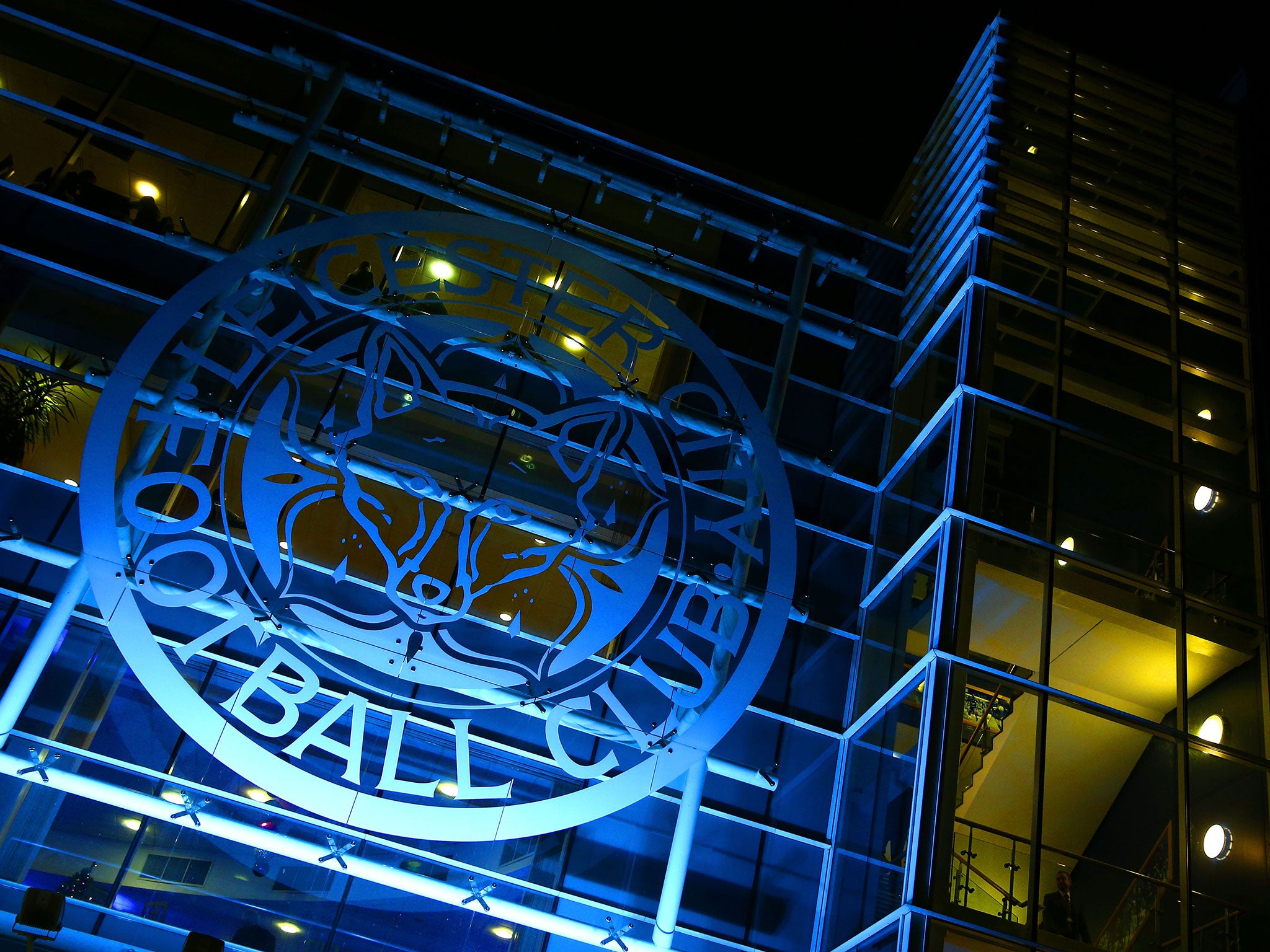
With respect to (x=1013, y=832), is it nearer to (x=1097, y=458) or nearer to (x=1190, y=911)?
(x=1190, y=911)

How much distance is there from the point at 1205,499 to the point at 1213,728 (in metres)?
2.43

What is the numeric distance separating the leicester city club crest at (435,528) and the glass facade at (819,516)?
24 centimetres

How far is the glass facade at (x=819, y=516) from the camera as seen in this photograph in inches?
382

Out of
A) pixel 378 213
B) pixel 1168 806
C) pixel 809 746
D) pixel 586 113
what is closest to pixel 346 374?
pixel 378 213

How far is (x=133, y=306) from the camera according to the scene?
12.0m

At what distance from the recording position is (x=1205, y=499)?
1178 cm

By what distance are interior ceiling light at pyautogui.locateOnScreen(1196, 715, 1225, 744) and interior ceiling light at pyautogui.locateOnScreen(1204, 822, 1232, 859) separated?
3.49ft

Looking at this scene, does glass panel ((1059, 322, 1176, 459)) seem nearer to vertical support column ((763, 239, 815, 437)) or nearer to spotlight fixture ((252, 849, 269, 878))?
vertical support column ((763, 239, 815, 437))

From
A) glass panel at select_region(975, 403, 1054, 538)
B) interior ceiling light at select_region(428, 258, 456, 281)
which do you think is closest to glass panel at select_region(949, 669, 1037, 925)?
glass panel at select_region(975, 403, 1054, 538)

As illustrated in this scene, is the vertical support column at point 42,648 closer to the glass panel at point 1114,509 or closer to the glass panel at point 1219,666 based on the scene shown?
the glass panel at point 1114,509

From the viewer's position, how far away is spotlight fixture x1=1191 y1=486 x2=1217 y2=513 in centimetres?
1170

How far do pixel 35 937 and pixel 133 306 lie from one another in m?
6.44

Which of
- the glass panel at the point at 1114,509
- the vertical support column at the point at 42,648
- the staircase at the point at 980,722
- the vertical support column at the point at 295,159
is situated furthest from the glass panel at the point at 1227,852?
the vertical support column at the point at 295,159

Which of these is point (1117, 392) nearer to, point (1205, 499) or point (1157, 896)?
point (1205, 499)
